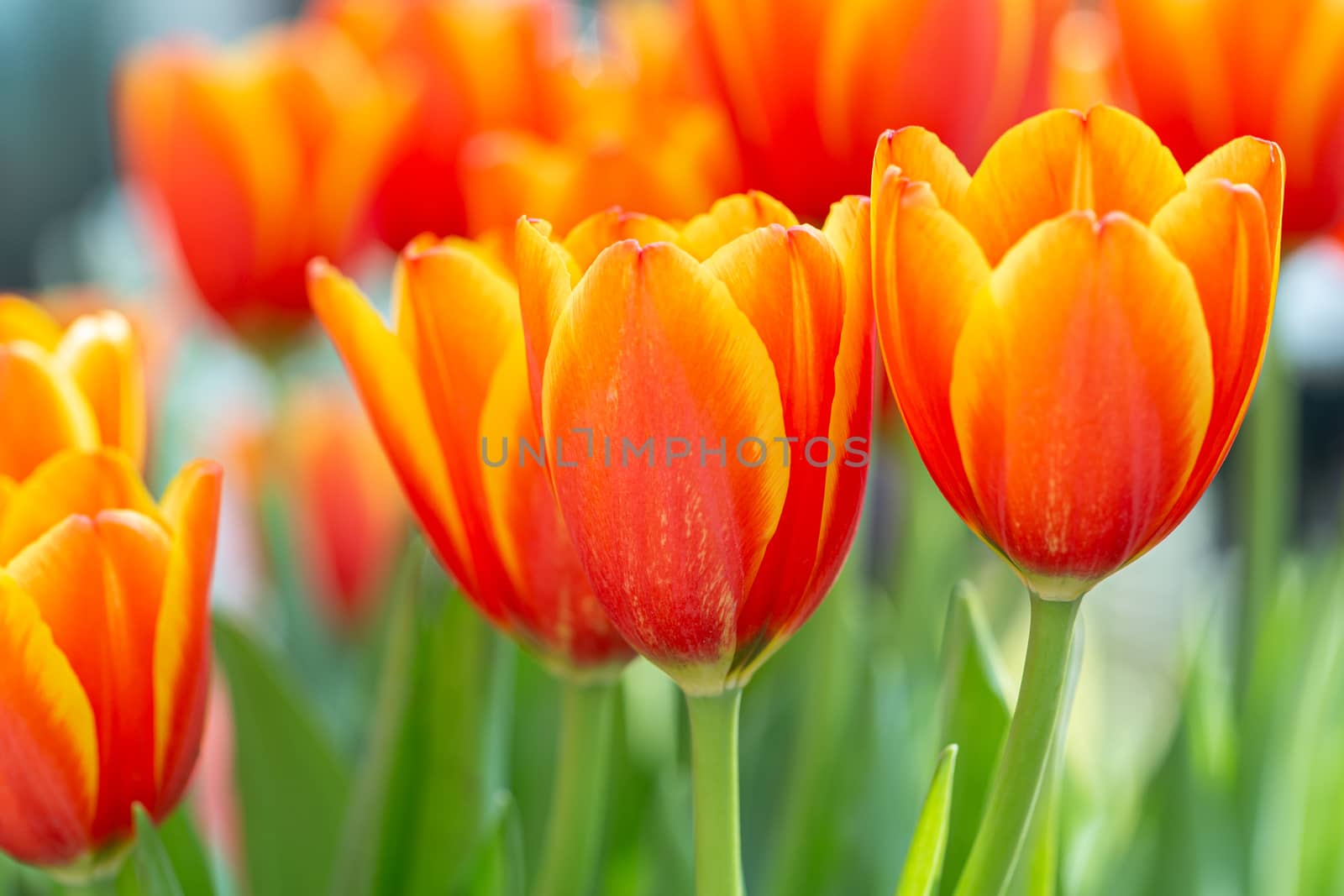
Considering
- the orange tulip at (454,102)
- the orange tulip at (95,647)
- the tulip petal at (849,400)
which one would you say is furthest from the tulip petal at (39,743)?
the orange tulip at (454,102)

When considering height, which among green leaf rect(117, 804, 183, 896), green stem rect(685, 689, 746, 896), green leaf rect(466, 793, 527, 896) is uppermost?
green stem rect(685, 689, 746, 896)

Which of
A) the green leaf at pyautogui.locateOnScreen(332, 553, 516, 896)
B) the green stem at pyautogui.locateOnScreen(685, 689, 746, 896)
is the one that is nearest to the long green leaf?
the green leaf at pyautogui.locateOnScreen(332, 553, 516, 896)

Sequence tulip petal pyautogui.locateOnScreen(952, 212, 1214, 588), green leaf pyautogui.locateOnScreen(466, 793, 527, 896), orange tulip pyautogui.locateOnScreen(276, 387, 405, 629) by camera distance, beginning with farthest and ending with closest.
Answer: orange tulip pyautogui.locateOnScreen(276, 387, 405, 629)
green leaf pyautogui.locateOnScreen(466, 793, 527, 896)
tulip petal pyautogui.locateOnScreen(952, 212, 1214, 588)

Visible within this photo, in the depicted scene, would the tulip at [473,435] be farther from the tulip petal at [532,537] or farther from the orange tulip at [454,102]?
the orange tulip at [454,102]

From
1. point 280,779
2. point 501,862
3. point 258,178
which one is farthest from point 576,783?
point 258,178

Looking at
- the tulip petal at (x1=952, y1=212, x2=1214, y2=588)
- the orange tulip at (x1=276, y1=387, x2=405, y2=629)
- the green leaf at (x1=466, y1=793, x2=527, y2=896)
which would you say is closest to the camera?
the tulip petal at (x1=952, y1=212, x2=1214, y2=588)

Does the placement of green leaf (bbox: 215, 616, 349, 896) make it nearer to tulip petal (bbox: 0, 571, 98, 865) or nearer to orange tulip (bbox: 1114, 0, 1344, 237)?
tulip petal (bbox: 0, 571, 98, 865)

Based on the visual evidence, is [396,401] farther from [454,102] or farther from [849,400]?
[454,102]

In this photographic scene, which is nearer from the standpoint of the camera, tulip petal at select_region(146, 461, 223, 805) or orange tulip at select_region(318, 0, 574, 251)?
tulip petal at select_region(146, 461, 223, 805)
